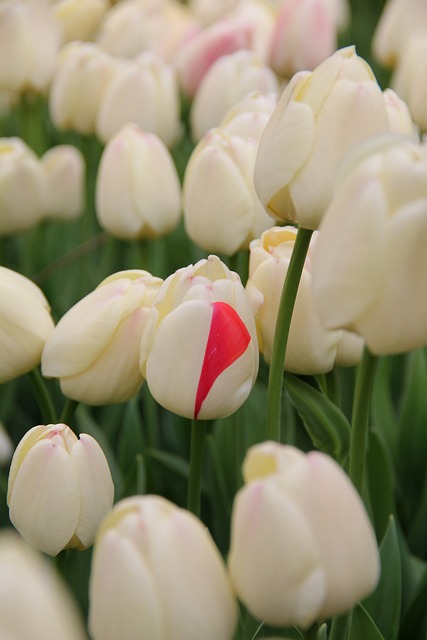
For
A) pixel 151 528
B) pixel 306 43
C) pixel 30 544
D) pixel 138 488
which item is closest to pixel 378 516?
pixel 138 488

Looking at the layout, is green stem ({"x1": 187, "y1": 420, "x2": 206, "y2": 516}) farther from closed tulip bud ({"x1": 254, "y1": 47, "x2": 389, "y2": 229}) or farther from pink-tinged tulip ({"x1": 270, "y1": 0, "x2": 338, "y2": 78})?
pink-tinged tulip ({"x1": 270, "y1": 0, "x2": 338, "y2": 78})

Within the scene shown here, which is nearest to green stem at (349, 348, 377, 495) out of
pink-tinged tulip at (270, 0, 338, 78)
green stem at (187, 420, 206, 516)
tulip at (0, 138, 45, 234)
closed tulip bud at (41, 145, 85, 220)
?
green stem at (187, 420, 206, 516)

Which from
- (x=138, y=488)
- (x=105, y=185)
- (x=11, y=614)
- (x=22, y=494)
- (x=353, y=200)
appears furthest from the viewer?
(x=105, y=185)

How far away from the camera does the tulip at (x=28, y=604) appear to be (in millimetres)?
322

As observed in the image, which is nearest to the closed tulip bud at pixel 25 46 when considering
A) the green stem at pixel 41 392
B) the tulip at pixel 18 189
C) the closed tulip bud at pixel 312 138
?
the tulip at pixel 18 189

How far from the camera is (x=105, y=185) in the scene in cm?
98

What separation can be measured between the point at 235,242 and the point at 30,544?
320 mm

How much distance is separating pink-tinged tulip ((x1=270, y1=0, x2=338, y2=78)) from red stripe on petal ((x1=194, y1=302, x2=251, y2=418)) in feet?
2.61

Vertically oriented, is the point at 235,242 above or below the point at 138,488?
above

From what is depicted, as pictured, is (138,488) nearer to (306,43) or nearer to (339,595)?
(339,595)

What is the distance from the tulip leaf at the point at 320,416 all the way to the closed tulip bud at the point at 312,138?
133mm

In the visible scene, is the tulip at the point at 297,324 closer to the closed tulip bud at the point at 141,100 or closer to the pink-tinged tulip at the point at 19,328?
the pink-tinged tulip at the point at 19,328

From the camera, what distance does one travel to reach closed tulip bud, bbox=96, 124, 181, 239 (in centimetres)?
96

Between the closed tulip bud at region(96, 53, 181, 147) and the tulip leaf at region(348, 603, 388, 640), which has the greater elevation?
the closed tulip bud at region(96, 53, 181, 147)
